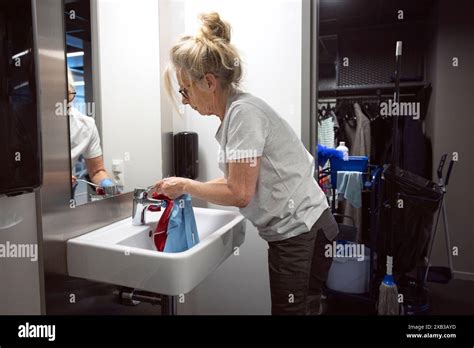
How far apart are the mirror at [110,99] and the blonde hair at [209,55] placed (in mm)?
319

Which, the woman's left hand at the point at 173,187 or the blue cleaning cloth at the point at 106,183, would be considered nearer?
the woman's left hand at the point at 173,187

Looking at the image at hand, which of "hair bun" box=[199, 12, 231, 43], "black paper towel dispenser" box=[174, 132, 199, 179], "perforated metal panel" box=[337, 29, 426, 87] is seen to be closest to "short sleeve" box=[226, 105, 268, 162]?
"hair bun" box=[199, 12, 231, 43]

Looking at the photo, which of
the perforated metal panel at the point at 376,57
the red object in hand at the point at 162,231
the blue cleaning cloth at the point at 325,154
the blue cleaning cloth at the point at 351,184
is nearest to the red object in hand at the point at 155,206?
the red object in hand at the point at 162,231

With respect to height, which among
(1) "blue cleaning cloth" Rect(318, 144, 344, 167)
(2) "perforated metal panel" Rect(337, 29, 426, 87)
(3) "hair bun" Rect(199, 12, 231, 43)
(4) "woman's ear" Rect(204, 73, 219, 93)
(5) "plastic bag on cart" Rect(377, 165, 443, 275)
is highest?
(2) "perforated metal panel" Rect(337, 29, 426, 87)


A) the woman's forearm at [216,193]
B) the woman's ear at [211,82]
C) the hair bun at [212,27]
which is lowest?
the woman's forearm at [216,193]

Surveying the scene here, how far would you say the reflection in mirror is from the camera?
105 cm

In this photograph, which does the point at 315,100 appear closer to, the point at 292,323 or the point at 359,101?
the point at 292,323

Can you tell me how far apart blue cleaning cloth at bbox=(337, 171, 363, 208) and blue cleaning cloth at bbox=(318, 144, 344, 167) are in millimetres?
115

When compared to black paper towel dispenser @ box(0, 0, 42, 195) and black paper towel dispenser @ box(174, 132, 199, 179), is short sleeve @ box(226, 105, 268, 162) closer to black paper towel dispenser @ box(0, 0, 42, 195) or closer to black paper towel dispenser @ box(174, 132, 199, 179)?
black paper towel dispenser @ box(0, 0, 42, 195)

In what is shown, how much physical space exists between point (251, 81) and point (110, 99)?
24.4 inches

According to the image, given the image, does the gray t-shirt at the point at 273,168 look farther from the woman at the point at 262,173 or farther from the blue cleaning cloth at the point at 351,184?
the blue cleaning cloth at the point at 351,184

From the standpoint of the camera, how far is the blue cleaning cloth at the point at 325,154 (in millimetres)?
1976

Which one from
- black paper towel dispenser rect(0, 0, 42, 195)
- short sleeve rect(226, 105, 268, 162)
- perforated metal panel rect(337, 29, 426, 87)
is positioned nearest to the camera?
black paper towel dispenser rect(0, 0, 42, 195)

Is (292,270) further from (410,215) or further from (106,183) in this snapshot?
(410,215)
